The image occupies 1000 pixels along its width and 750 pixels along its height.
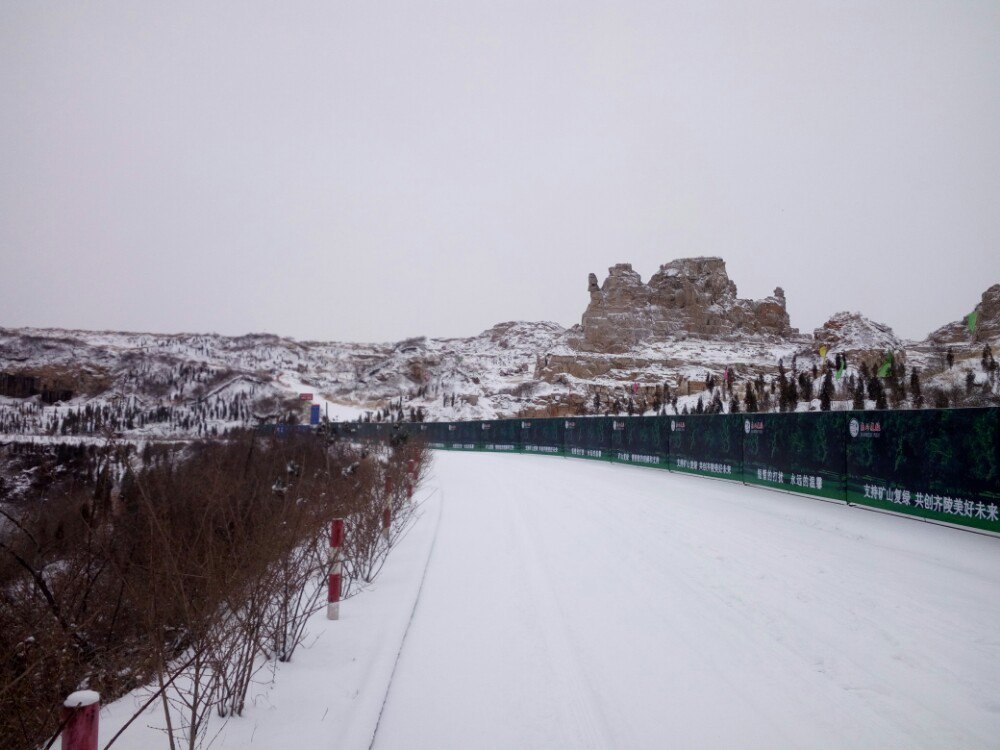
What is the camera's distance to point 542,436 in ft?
115

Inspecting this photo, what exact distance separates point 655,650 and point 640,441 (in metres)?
19.3

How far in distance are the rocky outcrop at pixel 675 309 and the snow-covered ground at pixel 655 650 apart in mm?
140365

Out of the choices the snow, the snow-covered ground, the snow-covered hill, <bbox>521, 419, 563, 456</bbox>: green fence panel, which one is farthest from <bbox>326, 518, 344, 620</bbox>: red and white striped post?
the snow-covered hill

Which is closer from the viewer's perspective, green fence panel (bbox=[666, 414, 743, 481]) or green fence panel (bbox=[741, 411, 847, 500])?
green fence panel (bbox=[741, 411, 847, 500])

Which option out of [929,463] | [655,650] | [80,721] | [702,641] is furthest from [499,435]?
[80,721]

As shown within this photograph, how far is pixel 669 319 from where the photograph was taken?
161 m

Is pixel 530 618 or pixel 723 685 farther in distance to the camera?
pixel 530 618

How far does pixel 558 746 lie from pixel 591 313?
156287mm

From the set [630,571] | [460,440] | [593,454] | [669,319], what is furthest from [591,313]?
[630,571]

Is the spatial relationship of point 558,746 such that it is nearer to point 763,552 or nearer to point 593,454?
point 763,552

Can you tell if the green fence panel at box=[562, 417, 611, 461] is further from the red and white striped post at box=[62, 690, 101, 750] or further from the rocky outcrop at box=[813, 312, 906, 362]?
the rocky outcrop at box=[813, 312, 906, 362]

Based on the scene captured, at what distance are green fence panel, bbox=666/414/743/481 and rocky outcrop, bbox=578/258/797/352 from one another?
12725 cm

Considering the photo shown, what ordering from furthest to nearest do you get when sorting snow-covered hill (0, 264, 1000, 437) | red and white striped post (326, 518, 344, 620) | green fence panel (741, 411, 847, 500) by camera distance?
snow-covered hill (0, 264, 1000, 437)
green fence panel (741, 411, 847, 500)
red and white striped post (326, 518, 344, 620)

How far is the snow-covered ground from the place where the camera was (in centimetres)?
345
